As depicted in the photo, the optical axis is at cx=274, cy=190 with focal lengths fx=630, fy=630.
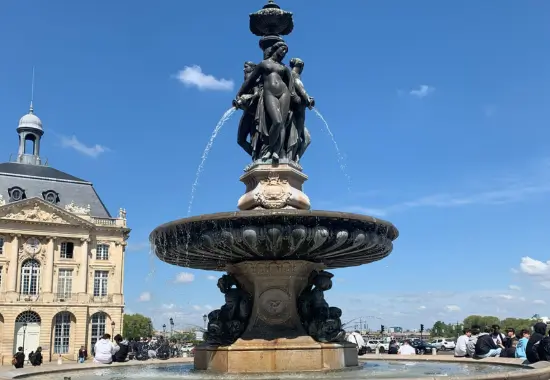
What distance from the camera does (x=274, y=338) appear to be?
10.0m

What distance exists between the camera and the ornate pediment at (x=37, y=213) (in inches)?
2564

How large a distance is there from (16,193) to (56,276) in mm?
9861

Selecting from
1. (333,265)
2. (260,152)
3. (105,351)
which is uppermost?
(260,152)

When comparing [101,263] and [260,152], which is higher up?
[101,263]

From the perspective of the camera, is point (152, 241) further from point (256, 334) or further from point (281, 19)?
point (281, 19)

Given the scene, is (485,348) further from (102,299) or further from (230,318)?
(102,299)

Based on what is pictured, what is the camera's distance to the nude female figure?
11.2 meters

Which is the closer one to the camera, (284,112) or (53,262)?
(284,112)

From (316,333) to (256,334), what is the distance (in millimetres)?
968

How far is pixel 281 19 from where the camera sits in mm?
12438

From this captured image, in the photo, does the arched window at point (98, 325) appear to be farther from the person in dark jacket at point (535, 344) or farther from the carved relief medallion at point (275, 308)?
the person in dark jacket at point (535, 344)

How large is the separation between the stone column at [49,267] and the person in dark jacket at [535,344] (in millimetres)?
A: 63215

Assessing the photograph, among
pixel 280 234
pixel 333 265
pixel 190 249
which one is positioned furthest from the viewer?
pixel 333 265

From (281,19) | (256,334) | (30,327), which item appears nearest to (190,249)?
(256,334)
